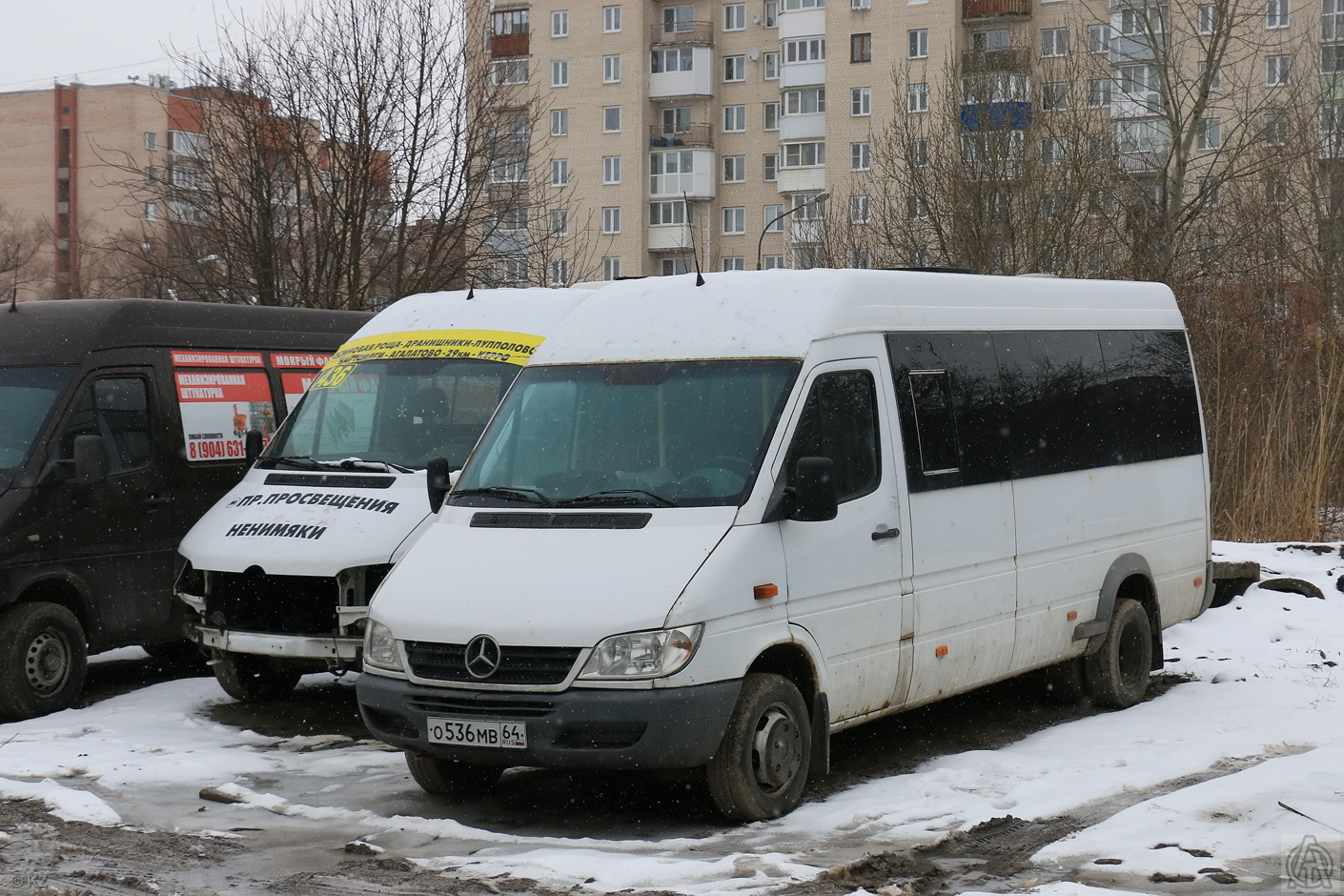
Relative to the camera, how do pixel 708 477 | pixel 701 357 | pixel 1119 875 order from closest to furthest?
pixel 1119 875
pixel 708 477
pixel 701 357

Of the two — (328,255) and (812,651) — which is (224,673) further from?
(328,255)

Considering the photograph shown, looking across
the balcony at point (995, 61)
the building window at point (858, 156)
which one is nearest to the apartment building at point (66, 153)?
the building window at point (858, 156)

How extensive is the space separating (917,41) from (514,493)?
61.6m

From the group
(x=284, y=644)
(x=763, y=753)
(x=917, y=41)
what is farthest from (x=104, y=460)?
(x=917, y=41)

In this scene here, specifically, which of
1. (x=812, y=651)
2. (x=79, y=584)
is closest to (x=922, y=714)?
(x=812, y=651)

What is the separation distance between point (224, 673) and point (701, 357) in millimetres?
4302

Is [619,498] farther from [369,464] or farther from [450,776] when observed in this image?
[369,464]

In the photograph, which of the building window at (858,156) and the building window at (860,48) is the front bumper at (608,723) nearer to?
the building window at (858,156)

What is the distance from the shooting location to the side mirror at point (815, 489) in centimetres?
705

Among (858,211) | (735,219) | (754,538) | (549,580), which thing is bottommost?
(549,580)

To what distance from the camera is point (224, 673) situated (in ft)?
33.8

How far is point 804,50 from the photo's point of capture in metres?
69.6

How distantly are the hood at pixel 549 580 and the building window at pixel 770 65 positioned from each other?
2714 inches

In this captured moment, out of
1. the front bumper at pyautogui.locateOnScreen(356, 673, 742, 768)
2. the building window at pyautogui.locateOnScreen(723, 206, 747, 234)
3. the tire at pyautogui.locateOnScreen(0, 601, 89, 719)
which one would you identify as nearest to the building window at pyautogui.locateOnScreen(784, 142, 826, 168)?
the building window at pyautogui.locateOnScreen(723, 206, 747, 234)
